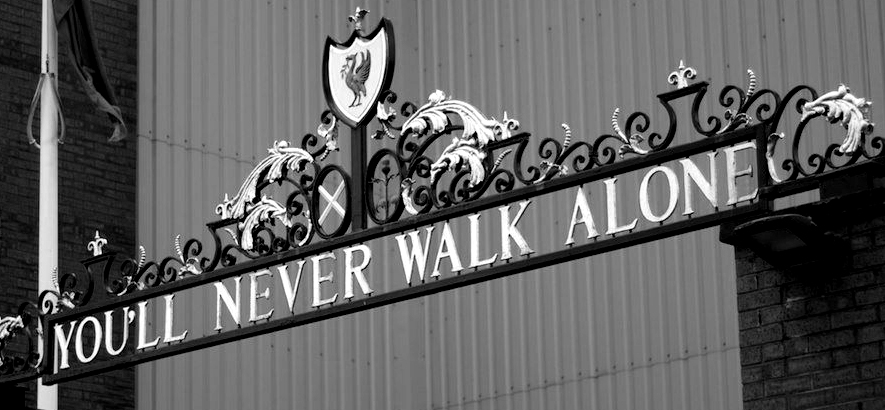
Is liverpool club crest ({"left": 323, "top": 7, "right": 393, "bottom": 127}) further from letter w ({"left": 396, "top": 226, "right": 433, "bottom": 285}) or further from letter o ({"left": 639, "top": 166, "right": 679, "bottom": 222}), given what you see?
letter o ({"left": 639, "top": 166, "right": 679, "bottom": 222})

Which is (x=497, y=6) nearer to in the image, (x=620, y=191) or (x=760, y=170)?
(x=620, y=191)

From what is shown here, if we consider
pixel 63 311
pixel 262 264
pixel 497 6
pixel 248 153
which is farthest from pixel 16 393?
pixel 497 6

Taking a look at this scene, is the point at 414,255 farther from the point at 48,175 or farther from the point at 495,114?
the point at 495,114

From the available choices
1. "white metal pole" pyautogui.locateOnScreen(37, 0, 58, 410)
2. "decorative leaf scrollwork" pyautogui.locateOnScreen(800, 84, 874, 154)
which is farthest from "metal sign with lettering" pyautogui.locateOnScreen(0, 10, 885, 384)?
"white metal pole" pyautogui.locateOnScreen(37, 0, 58, 410)

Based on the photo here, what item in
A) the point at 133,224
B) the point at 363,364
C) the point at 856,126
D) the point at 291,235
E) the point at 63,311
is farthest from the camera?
the point at 363,364

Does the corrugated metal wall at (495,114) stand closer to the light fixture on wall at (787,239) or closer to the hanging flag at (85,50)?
the hanging flag at (85,50)

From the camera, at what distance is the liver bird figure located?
11477 millimetres

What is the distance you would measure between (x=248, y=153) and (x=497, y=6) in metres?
2.97

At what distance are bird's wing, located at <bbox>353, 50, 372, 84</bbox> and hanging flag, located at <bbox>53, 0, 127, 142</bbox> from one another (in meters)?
4.19

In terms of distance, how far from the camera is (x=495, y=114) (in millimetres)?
19812

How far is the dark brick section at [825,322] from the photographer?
378 inches

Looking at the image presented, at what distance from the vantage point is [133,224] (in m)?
18.3

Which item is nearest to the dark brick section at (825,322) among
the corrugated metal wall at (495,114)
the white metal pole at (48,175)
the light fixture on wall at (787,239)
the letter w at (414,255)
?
the light fixture on wall at (787,239)

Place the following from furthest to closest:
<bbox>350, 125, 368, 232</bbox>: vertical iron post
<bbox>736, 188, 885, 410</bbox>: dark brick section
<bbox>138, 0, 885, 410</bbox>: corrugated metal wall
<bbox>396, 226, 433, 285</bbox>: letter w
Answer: <bbox>138, 0, 885, 410</bbox>: corrugated metal wall < <bbox>350, 125, 368, 232</bbox>: vertical iron post < <bbox>396, 226, 433, 285</bbox>: letter w < <bbox>736, 188, 885, 410</bbox>: dark brick section
